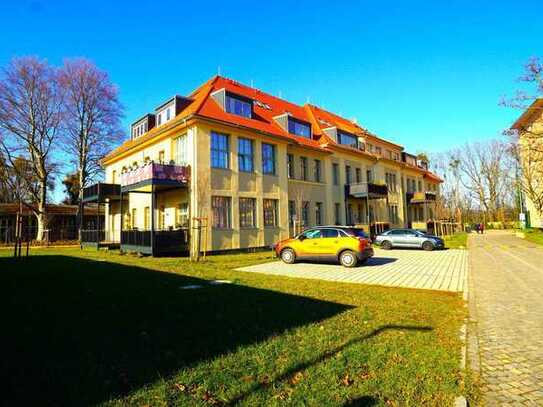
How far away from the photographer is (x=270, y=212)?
2323 centimetres

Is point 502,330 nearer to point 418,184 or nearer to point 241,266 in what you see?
point 241,266

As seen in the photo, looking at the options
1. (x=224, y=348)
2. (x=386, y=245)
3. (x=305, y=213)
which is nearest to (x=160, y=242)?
(x=305, y=213)

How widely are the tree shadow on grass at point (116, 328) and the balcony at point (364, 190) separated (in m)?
22.3

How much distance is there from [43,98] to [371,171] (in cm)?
3214

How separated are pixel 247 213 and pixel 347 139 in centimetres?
1521

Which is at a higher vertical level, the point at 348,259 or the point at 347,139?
the point at 347,139

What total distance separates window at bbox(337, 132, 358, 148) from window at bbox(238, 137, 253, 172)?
11.6 meters

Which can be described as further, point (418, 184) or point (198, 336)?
point (418, 184)

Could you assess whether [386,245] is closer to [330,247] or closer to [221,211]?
[330,247]

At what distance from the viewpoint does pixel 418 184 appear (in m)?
47.5

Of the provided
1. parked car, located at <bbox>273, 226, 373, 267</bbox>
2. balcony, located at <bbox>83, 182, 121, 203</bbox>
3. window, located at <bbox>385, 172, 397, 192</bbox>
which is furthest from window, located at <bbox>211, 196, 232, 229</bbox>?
window, located at <bbox>385, 172, 397, 192</bbox>


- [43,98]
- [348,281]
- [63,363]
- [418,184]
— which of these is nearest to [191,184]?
[348,281]

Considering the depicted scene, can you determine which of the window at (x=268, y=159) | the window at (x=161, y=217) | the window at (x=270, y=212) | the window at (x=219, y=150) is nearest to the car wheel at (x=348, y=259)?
the window at (x=270, y=212)

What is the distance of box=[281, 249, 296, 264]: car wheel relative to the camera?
1555 centimetres
